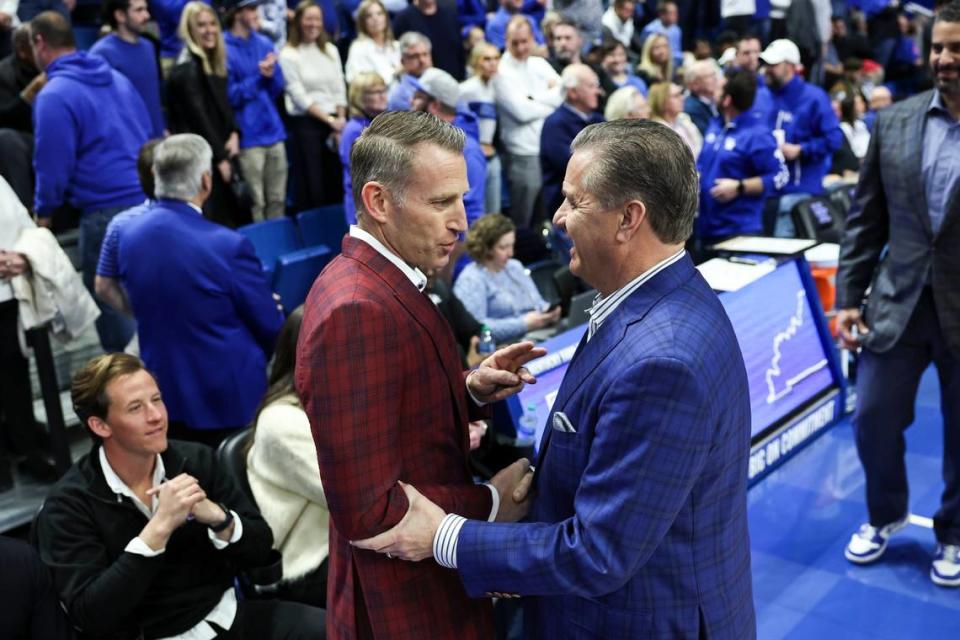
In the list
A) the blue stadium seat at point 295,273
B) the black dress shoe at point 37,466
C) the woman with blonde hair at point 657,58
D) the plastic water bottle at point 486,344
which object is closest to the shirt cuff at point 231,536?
the black dress shoe at point 37,466

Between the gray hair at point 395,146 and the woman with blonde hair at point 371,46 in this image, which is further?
the woman with blonde hair at point 371,46

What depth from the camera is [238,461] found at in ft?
10.4

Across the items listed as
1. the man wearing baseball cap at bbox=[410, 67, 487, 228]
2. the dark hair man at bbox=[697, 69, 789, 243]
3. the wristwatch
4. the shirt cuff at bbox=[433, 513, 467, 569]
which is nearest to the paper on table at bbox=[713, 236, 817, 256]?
the dark hair man at bbox=[697, 69, 789, 243]

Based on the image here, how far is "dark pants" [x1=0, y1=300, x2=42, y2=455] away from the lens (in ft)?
12.8

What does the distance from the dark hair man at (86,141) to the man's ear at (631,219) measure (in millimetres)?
3792

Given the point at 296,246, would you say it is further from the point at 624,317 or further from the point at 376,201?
the point at 624,317

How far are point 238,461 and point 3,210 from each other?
1.59m

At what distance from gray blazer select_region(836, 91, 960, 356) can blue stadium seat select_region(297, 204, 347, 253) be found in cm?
385

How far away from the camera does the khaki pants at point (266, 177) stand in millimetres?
6734

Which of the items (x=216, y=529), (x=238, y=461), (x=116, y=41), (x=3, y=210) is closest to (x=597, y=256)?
(x=216, y=529)

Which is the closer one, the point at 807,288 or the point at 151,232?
the point at 151,232

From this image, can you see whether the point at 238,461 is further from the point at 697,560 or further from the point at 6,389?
the point at 697,560

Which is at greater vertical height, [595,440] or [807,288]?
[595,440]

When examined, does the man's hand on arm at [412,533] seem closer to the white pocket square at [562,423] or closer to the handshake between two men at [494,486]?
the handshake between two men at [494,486]
